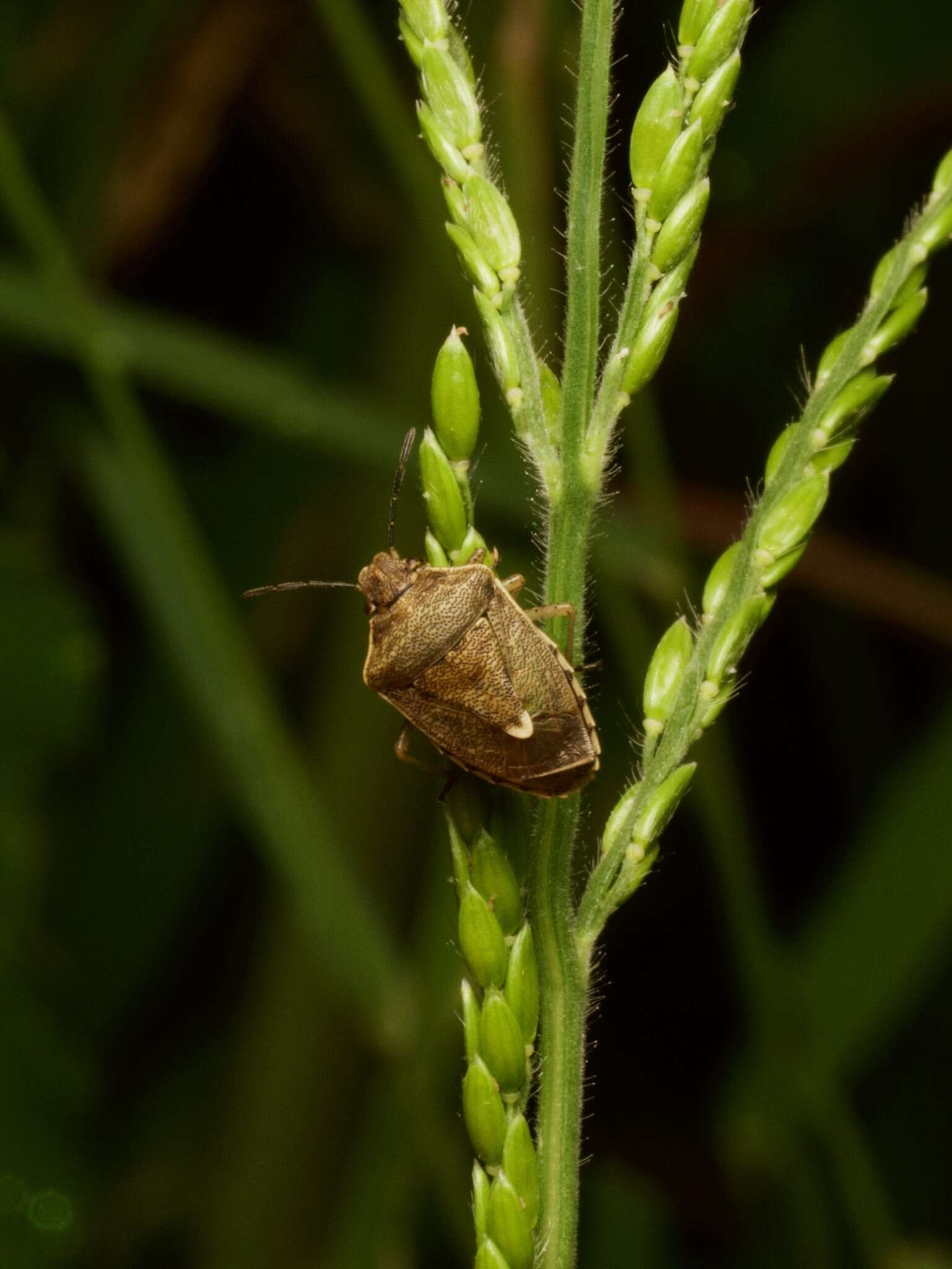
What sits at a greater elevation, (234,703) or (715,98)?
(715,98)

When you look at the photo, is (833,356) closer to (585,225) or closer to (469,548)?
(585,225)

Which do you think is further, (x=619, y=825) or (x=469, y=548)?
(x=469, y=548)

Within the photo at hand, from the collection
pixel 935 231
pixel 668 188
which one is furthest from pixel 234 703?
pixel 935 231

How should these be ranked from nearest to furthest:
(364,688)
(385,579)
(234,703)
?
(385,579) → (234,703) → (364,688)

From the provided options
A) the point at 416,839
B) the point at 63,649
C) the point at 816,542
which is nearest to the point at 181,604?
the point at 63,649

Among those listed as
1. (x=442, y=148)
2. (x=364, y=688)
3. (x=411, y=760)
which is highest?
(x=442, y=148)

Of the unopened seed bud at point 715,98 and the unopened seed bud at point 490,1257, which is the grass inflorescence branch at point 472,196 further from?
the unopened seed bud at point 490,1257

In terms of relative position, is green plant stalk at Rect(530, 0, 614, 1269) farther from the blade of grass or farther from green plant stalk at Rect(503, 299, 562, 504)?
the blade of grass
